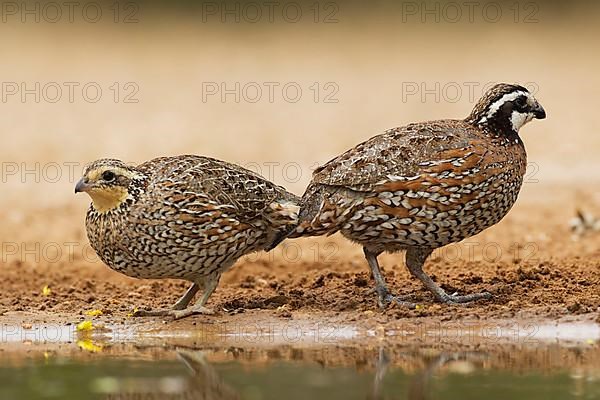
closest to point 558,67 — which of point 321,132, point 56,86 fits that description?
point 321,132

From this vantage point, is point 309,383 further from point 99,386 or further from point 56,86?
point 56,86

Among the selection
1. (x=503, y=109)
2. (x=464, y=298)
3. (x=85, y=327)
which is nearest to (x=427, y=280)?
(x=464, y=298)

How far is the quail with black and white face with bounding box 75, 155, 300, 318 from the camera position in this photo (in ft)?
37.2

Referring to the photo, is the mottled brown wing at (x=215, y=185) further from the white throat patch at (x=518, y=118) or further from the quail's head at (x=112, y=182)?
the white throat patch at (x=518, y=118)

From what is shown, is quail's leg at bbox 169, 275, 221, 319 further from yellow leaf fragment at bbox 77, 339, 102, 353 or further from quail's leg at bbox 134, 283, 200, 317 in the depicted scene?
yellow leaf fragment at bbox 77, 339, 102, 353

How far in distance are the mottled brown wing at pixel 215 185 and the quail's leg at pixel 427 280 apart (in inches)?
47.9

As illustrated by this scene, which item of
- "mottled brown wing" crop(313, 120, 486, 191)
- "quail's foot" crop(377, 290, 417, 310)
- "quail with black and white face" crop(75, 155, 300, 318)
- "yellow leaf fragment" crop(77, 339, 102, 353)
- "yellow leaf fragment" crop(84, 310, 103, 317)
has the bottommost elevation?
"yellow leaf fragment" crop(77, 339, 102, 353)

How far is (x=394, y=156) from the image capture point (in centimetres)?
1143

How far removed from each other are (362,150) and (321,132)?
1033 centimetres

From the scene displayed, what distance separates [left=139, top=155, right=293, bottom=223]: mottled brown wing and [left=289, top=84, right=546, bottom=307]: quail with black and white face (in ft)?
1.47

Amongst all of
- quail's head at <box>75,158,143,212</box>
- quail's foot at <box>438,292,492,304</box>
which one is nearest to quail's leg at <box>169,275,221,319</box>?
quail's head at <box>75,158,143,212</box>

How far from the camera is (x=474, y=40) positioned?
1189 inches

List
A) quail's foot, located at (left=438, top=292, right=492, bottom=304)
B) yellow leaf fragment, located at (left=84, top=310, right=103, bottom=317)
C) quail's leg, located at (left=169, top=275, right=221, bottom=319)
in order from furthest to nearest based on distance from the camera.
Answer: yellow leaf fragment, located at (left=84, top=310, right=103, bottom=317), quail's foot, located at (left=438, top=292, right=492, bottom=304), quail's leg, located at (left=169, top=275, right=221, bottom=319)

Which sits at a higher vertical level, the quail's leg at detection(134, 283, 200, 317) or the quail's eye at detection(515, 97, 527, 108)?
the quail's eye at detection(515, 97, 527, 108)
